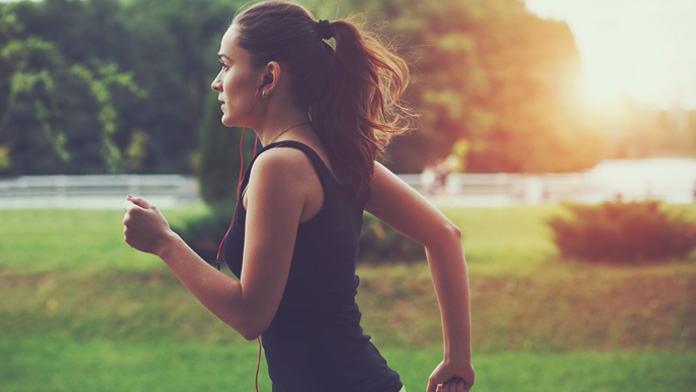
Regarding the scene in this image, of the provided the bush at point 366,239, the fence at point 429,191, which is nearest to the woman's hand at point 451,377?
the bush at point 366,239

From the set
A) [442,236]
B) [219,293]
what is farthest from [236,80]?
[442,236]

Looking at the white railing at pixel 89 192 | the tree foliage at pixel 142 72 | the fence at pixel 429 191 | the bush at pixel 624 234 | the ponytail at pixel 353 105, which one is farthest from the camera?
the tree foliage at pixel 142 72

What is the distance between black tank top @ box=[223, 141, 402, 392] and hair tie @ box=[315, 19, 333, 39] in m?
0.32

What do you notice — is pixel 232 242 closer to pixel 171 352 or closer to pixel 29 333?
pixel 171 352

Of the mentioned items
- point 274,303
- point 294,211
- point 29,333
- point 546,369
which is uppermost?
point 294,211

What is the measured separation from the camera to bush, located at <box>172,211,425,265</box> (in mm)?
9742

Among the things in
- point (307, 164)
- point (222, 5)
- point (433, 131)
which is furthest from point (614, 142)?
point (307, 164)

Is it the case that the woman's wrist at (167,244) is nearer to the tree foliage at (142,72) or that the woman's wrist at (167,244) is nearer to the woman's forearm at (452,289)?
the woman's forearm at (452,289)

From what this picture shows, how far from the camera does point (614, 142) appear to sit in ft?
162

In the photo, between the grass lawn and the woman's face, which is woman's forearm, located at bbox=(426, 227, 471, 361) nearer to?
the woman's face

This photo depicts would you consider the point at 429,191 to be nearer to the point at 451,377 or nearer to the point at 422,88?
the point at 422,88

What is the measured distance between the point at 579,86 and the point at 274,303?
129 ft

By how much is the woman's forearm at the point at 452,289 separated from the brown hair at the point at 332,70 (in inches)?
11.7

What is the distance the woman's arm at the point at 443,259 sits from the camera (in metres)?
1.72
